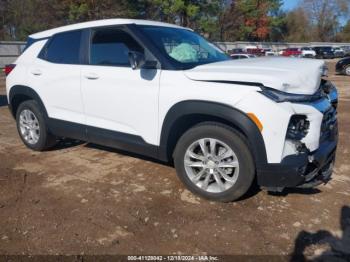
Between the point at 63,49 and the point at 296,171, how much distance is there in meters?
3.29

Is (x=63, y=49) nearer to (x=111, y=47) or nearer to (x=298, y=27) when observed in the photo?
(x=111, y=47)

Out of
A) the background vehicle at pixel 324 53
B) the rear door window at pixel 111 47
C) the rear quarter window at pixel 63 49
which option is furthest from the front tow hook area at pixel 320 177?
the background vehicle at pixel 324 53

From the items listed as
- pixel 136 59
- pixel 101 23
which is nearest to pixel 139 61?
pixel 136 59

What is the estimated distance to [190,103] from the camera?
3680 millimetres

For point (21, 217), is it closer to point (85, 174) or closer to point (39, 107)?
point (85, 174)

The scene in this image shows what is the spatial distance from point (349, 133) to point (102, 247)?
514 centimetres

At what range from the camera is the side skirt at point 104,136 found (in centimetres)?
420

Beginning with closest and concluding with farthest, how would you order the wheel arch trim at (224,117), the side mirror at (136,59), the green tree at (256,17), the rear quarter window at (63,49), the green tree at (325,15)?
the wheel arch trim at (224,117), the side mirror at (136,59), the rear quarter window at (63,49), the green tree at (256,17), the green tree at (325,15)

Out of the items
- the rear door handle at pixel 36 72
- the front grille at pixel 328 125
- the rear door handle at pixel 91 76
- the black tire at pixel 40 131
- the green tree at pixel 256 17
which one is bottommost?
the black tire at pixel 40 131

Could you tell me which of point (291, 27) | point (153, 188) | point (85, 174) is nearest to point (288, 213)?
point (153, 188)

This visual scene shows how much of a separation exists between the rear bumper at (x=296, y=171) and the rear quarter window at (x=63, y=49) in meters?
2.70

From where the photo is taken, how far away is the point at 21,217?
3.62 meters

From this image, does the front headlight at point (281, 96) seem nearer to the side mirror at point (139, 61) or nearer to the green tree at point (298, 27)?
the side mirror at point (139, 61)

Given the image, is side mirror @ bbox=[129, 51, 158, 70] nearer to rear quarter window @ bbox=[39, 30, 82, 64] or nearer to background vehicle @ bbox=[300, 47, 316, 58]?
rear quarter window @ bbox=[39, 30, 82, 64]
